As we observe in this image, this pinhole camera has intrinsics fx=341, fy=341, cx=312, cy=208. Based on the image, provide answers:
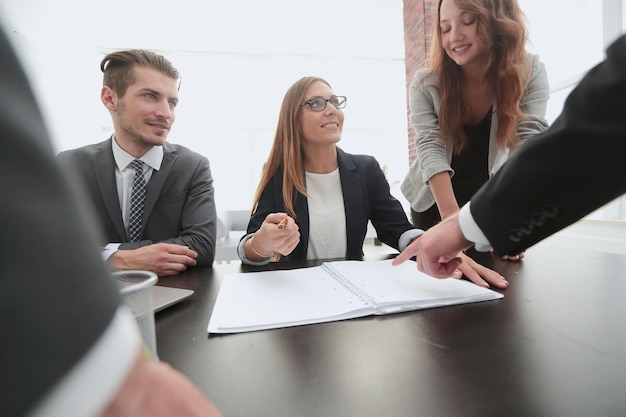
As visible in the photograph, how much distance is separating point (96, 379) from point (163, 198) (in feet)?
4.86

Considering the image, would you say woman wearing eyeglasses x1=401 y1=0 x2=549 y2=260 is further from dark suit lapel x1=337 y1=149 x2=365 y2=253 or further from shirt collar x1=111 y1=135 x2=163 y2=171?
shirt collar x1=111 y1=135 x2=163 y2=171

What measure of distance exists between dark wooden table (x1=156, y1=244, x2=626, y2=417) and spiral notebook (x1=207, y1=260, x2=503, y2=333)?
26 mm

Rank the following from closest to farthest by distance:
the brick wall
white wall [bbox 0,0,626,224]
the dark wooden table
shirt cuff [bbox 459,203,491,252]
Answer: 1. the dark wooden table
2. shirt cuff [bbox 459,203,491,252]
3. the brick wall
4. white wall [bbox 0,0,626,224]

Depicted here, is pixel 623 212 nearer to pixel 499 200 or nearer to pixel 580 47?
pixel 580 47

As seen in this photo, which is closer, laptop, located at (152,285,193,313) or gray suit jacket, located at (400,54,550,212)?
laptop, located at (152,285,193,313)

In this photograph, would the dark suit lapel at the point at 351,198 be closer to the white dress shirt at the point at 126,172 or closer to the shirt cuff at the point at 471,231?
the white dress shirt at the point at 126,172

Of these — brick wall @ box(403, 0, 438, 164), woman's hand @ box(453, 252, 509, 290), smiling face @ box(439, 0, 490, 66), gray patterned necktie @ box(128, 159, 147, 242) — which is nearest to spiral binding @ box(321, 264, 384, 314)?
woman's hand @ box(453, 252, 509, 290)

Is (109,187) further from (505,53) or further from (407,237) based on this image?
(505,53)

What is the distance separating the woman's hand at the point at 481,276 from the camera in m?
0.82

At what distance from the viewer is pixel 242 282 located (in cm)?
92

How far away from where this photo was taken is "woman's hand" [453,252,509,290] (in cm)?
82

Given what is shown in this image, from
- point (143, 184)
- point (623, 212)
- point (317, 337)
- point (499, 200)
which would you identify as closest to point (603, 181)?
point (499, 200)

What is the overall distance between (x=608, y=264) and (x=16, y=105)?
52.9 inches

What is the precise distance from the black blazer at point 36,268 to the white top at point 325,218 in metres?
1.45
